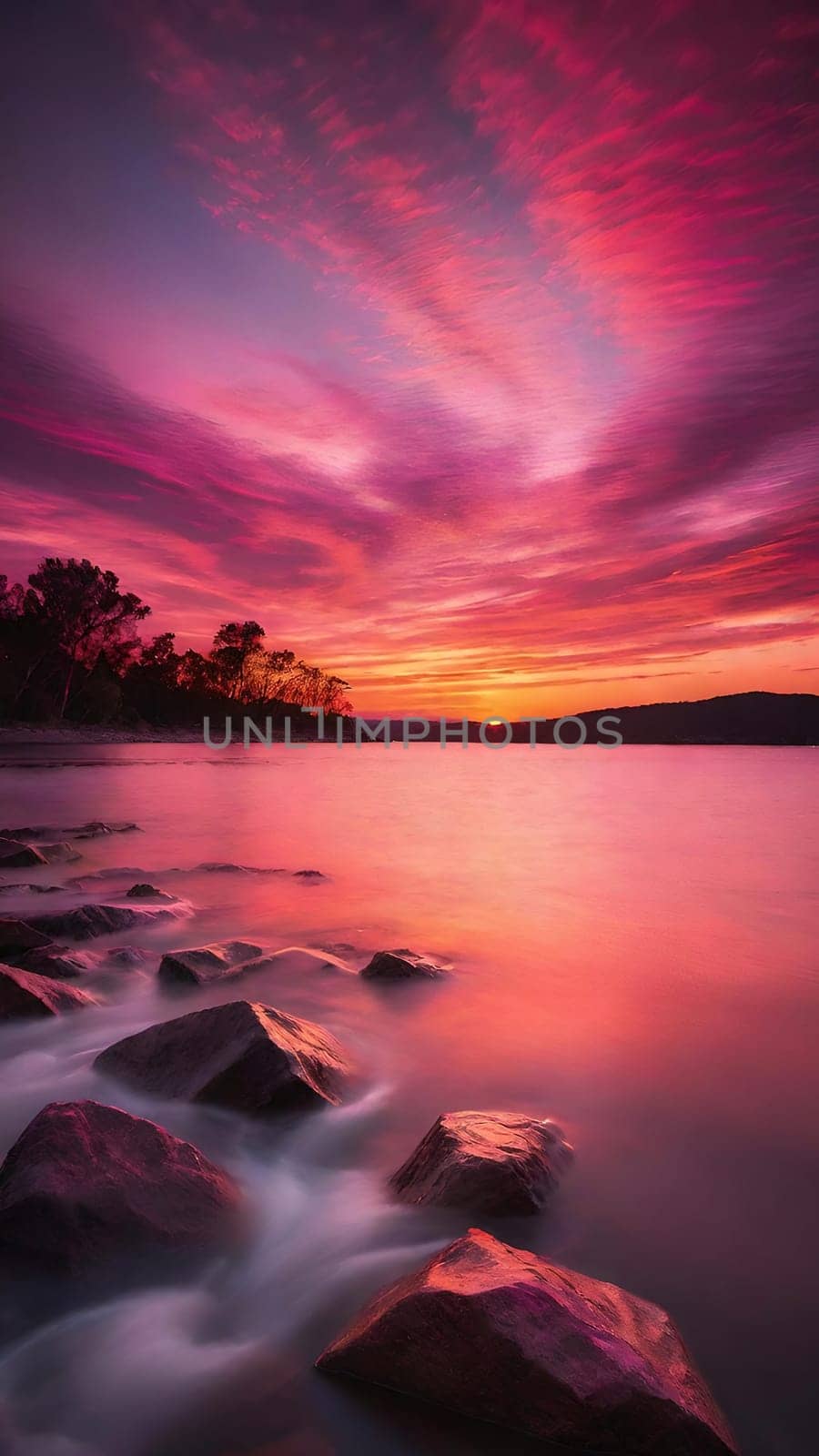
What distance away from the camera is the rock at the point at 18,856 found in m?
9.44

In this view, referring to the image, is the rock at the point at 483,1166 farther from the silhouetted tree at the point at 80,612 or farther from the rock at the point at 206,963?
the silhouetted tree at the point at 80,612

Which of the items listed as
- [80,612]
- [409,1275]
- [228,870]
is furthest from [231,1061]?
[80,612]

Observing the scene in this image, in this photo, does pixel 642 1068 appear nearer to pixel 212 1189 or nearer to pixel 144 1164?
pixel 212 1189

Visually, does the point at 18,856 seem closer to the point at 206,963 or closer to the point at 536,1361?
the point at 206,963

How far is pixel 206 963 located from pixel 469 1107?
8.53 feet

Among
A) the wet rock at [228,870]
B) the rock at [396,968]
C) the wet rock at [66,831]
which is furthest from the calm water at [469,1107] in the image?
the wet rock at [66,831]

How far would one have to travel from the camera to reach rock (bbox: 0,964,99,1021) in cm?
426

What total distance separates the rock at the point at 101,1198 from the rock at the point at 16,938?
3439 mm

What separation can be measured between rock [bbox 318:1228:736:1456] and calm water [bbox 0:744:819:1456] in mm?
94

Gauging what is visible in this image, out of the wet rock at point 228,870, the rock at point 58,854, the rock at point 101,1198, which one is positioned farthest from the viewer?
the wet rock at point 228,870

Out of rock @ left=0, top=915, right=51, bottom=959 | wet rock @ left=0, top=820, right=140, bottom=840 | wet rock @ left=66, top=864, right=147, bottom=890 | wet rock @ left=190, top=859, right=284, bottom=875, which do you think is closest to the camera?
rock @ left=0, top=915, right=51, bottom=959

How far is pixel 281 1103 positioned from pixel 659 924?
563cm

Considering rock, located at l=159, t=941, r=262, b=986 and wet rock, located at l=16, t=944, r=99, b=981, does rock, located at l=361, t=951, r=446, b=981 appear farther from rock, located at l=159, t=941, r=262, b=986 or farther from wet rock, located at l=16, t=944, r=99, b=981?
wet rock, located at l=16, t=944, r=99, b=981

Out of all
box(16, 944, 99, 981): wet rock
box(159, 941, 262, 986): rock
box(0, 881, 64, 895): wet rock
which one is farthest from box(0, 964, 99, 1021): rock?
box(0, 881, 64, 895): wet rock
